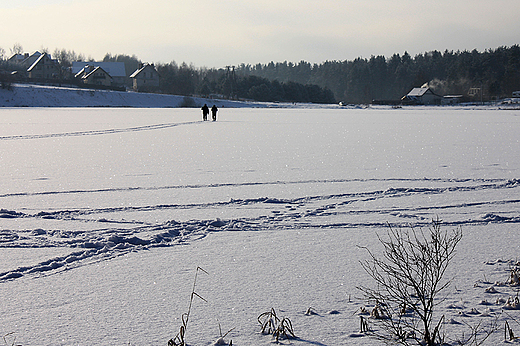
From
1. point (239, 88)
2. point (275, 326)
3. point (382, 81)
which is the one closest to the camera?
point (275, 326)

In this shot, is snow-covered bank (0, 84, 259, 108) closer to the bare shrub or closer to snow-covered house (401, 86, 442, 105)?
snow-covered house (401, 86, 442, 105)

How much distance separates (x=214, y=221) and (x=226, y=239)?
2.71ft

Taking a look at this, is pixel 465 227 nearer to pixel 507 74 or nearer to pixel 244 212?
pixel 244 212

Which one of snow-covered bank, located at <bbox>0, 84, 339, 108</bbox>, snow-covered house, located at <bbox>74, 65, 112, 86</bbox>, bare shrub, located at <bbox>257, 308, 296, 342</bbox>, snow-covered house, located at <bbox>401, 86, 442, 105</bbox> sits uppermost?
snow-covered house, located at <bbox>74, 65, 112, 86</bbox>

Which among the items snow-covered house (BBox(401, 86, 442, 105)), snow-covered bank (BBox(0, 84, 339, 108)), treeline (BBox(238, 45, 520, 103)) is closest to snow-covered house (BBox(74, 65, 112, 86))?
snow-covered bank (BBox(0, 84, 339, 108))

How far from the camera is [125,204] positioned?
28.7 feet

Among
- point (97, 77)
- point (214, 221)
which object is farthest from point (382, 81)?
point (214, 221)

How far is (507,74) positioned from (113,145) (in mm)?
117335

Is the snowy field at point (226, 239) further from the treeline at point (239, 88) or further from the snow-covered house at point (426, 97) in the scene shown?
the snow-covered house at point (426, 97)

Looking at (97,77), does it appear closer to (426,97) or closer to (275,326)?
(426,97)

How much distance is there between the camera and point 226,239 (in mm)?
6730

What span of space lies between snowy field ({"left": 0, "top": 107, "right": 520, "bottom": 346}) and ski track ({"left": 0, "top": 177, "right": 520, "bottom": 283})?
0.03m

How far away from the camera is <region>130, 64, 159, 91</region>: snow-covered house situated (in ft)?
367

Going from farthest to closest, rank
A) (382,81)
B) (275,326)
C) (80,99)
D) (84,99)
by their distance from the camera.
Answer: (382,81)
(84,99)
(80,99)
(275,326)
